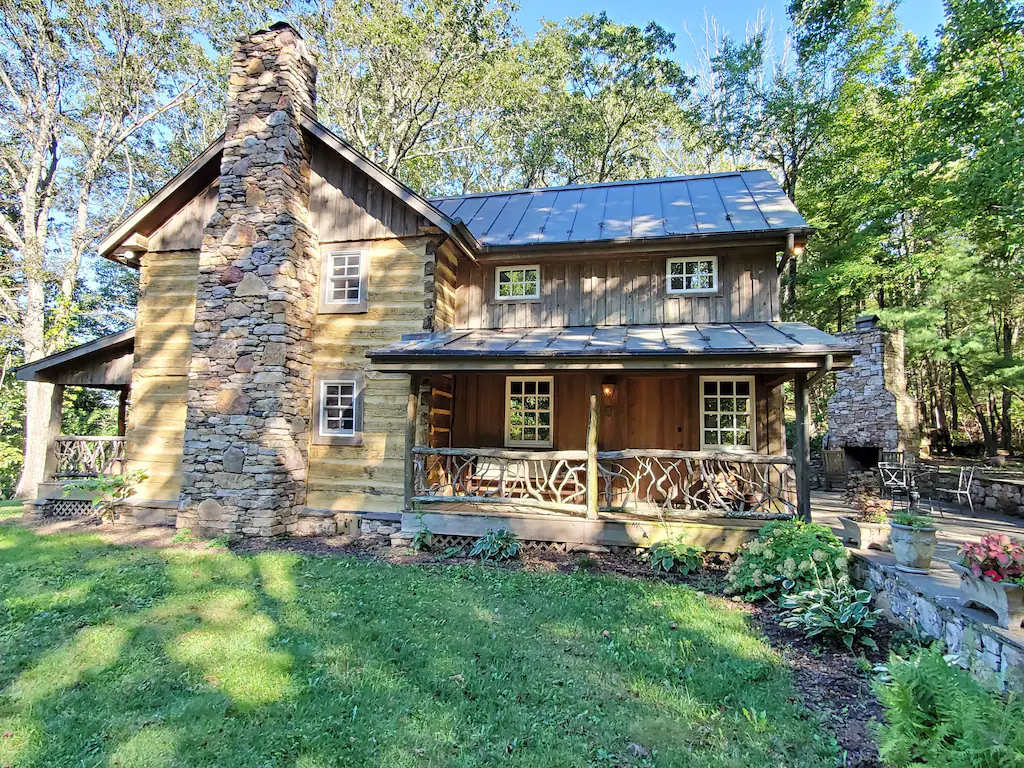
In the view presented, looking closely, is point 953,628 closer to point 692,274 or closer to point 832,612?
point 832,612

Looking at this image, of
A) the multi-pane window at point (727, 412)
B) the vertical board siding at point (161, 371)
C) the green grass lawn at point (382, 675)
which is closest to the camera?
the green grass lawn at point (382, 675)

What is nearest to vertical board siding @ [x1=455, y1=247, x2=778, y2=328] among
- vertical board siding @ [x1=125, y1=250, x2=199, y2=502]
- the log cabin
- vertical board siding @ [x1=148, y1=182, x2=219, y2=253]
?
the log cabin

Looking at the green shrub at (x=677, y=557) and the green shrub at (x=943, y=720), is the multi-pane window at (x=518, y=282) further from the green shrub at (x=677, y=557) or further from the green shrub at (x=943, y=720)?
the green shrub at (x=943, y=720)

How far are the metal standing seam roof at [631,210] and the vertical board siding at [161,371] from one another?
582 cm

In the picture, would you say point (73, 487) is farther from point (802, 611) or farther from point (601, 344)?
point (802, 611)

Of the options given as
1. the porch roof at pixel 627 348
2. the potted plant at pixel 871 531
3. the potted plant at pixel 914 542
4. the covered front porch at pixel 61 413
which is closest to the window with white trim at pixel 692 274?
the porch roof at pixel 627 348

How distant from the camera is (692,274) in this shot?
982 centimetres

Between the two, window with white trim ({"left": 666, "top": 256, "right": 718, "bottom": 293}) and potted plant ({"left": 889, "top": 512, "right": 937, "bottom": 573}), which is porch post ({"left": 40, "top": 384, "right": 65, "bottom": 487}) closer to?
window with white trim ({"left": 666, "top": 256, "right": 718, "bottom": 293})

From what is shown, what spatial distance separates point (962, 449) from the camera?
63.6 feet

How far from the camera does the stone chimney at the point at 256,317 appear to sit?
356 inches

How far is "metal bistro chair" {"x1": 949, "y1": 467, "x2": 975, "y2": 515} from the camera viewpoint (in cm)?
1114

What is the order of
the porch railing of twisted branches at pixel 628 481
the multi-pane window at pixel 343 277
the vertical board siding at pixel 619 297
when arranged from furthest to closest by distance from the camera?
the multi-pane window at pixel 343 277, the vertical board siding at pixel 619 297, the porch railing of twisted branches at pixel 628 481

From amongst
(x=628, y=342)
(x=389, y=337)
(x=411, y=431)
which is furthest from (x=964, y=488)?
(x=389, y=337)

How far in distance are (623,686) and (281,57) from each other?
464 inches
